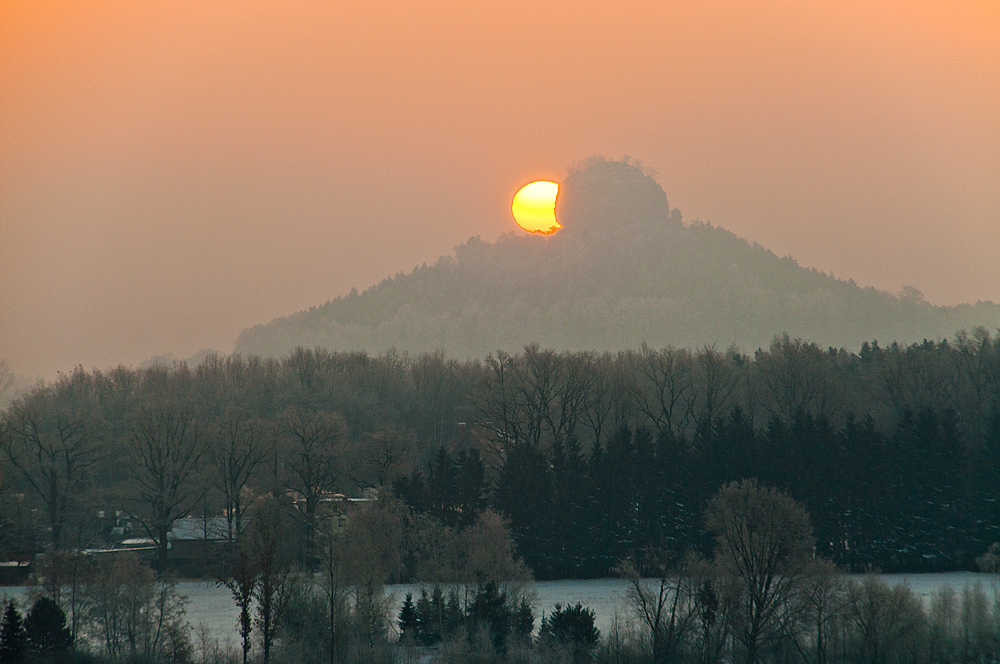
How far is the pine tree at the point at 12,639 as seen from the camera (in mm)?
30891

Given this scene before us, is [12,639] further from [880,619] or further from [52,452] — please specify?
[880,619]

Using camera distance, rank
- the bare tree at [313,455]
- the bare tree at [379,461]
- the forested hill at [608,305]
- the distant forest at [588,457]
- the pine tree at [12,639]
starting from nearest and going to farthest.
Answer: the pine tree at [12,639], the distant forest at [588,457], the bare tree at [313,455], the bare tree at [379,461], the forested hill at [608,305]

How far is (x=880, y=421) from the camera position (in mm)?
59938

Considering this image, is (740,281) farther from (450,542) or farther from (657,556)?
(450,542)

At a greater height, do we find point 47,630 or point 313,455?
point 313,455

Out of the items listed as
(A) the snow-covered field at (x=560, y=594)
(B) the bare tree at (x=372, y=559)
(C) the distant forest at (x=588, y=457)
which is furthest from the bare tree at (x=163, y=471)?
(B) the bare tree at (x=372, y=559)

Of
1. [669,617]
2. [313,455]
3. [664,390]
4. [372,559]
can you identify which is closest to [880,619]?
[669,617]

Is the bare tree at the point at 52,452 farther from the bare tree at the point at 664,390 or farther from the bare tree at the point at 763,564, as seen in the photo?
the bare tree at the point at 763,564

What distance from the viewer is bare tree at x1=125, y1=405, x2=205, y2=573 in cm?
5166

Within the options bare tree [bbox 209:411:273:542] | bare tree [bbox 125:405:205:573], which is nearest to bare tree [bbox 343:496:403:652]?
bare tree [bbox 209:411:273:542]

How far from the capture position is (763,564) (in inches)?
1278

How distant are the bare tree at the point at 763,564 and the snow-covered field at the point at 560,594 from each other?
16.1 feet

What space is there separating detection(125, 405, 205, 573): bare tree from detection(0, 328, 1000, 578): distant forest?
0.62 feet

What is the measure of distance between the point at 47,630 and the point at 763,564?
25.2 metres
